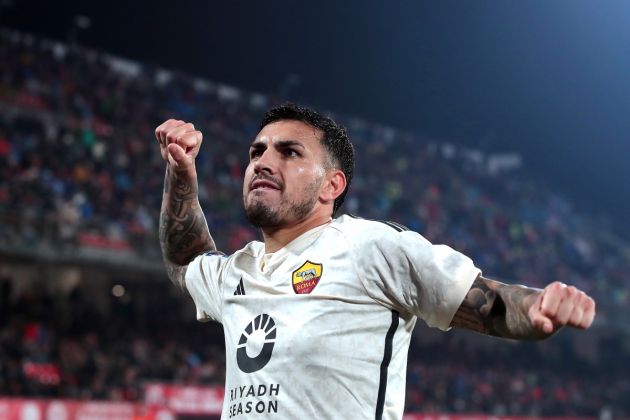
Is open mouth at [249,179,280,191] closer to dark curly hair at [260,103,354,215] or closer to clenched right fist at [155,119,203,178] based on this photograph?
dark curly hair at [260,103,354,215]

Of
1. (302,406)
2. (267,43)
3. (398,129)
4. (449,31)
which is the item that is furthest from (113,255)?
(302,406)

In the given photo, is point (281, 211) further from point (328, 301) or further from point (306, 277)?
point (328, 301)

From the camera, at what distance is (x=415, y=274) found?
2.42m

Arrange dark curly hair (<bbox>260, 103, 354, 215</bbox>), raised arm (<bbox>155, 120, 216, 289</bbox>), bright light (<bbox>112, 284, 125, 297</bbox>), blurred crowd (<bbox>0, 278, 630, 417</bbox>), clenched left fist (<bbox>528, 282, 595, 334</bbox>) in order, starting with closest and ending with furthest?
1. clenched left fist (<bbox>528, 282, 595, 334</bbox>)
2. dark curly hair (<bbox>260, 103, 354, 215</bbox>)
3. raised arm (<bbox>155, 120, 216, 289</bbox>)
4. blurred crowd (<bbox>0, 278, 630, 417</bbox>)
5. bright light (<bbox>112, 284, 125, 297</bbox>)

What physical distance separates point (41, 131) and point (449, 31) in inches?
451

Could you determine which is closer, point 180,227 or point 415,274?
point 415,274

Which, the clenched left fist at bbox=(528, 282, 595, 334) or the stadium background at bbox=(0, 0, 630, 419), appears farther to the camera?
the stadium background at bbox=(0, 0, 630, 419)

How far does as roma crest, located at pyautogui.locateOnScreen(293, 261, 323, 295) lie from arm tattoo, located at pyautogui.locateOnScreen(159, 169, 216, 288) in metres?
0.96

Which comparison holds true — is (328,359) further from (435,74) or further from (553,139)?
(553,139)

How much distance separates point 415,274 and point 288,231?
63 cm

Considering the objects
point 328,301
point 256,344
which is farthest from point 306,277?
point 256,344

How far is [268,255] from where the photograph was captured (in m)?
2.88

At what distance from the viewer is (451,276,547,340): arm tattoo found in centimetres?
223

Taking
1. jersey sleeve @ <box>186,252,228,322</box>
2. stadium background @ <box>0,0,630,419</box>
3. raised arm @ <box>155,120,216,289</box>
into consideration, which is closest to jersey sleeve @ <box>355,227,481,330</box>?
jersey sleeve @ <box>186,252,228,322</box>
